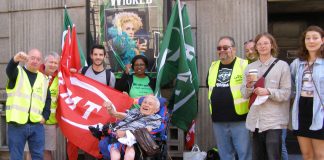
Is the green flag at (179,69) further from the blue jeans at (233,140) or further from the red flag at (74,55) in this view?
the red flag at (74,55)

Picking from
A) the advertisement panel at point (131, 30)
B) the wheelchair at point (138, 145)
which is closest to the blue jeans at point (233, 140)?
the wheelchair at point (138, 145)

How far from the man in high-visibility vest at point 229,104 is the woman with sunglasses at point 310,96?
0.77m

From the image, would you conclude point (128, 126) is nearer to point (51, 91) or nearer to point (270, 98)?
point (51, 91)

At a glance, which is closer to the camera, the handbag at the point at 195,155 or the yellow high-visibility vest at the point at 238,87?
the yellow high-visibility vest at the point at 238,87

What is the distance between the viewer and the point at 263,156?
181 inches

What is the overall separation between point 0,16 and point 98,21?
200cm

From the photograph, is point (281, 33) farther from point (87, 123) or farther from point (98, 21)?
point (87, 123)

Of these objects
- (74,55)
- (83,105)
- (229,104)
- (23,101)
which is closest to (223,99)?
(229,104)

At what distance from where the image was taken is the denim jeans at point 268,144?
4.44 m

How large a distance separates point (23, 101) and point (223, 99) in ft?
8.02

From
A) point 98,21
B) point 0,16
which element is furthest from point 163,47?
point 0,16

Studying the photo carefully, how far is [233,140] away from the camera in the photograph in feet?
16.7

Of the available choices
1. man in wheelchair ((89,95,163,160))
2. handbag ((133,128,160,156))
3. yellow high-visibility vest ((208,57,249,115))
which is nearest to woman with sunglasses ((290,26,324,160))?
yellow high-visibility vest ((208,57,249,115))

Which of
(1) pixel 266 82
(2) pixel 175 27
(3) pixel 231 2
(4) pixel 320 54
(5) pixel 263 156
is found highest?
(3) pixel 231 2
